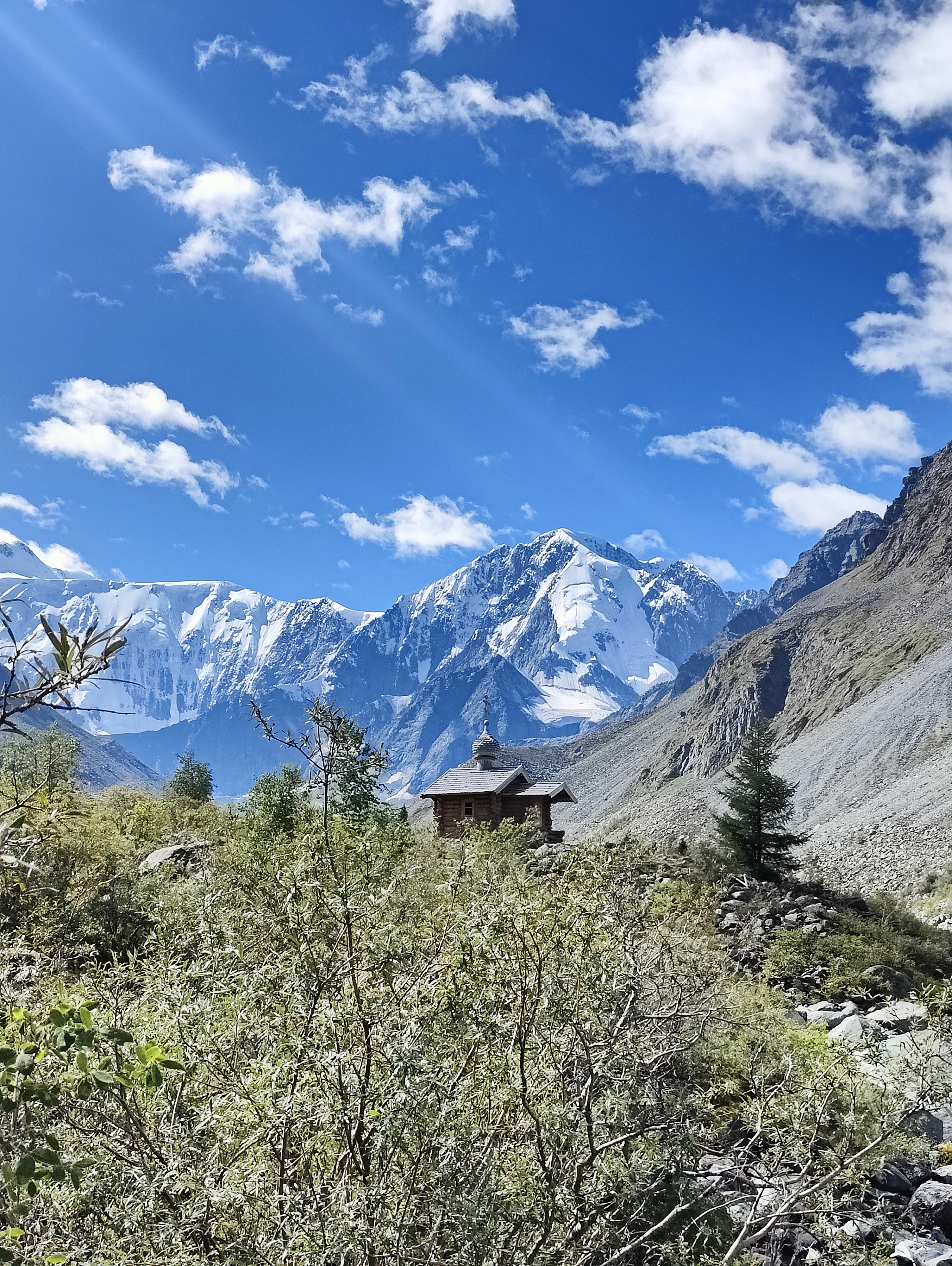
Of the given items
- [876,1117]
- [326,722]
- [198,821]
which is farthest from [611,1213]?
[198,821]

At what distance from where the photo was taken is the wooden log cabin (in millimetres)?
32312

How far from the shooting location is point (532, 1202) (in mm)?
3793

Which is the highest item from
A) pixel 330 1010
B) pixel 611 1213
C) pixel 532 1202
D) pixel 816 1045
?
pixel 330 1010

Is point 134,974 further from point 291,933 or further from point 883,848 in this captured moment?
point 883,848

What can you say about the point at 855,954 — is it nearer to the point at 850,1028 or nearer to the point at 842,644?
the point at 850,1028

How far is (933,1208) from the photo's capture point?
28.8 feet

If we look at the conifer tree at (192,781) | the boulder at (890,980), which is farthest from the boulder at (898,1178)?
the conifer tree at (192,781)

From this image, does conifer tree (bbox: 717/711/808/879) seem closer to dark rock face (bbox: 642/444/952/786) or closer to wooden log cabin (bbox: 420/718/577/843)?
wooden log cabin (bbox: 420/718/577/843)

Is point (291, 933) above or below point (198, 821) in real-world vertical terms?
below

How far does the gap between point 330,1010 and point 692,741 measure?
121726mm

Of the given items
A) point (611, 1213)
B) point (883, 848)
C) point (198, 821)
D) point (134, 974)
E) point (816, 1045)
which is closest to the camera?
point (611, 1213)

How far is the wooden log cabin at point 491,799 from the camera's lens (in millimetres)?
32312

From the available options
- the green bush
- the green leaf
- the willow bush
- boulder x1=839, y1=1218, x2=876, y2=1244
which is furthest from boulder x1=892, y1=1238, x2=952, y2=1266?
the green leaf

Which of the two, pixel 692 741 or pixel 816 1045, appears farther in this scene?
pixel 692 741
